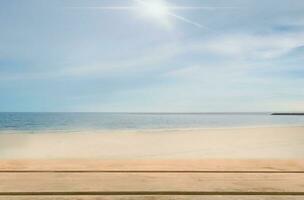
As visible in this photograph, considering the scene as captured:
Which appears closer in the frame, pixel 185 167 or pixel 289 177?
pixel 289 177

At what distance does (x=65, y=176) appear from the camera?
1394 mm

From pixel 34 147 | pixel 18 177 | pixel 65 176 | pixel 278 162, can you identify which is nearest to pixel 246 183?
pixel 278 162

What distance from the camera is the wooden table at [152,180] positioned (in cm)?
116

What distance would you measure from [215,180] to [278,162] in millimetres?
479

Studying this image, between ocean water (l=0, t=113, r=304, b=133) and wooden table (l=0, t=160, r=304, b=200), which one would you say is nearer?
wooden table (l=0, t=160, r=304, b=200)

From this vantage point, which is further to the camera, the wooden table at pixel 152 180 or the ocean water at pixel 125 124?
the ocean water at pixel 125 124

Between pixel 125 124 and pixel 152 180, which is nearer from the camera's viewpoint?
pixel 152 180

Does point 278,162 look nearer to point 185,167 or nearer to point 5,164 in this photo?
point 185,167

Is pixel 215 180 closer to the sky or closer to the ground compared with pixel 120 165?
closer to the ground

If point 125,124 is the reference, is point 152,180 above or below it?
below

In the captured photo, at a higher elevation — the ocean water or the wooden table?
the ocean water

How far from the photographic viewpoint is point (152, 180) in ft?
4.39

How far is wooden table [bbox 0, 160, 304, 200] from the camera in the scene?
45.5 inches

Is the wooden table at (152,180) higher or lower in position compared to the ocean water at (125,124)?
lower
